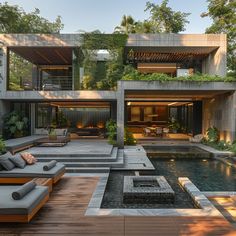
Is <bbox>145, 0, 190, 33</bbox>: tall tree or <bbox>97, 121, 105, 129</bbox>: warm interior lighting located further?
<bbox>145, 0, 190, 33</bbox>: tall tree

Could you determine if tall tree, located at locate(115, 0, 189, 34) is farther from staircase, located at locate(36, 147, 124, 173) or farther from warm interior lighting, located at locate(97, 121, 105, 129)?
staircase, located at locate(36, 147, 124, 173)

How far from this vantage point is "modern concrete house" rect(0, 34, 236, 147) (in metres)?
17.1

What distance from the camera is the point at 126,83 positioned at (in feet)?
55.1

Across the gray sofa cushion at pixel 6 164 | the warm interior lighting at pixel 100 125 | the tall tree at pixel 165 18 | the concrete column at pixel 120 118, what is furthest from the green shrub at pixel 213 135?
the tall tree at pixel 165 18

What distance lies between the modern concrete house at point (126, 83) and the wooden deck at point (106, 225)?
1093cm

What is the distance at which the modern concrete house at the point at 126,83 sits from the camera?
17094 millimetres

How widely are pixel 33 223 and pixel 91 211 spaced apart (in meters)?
1.25

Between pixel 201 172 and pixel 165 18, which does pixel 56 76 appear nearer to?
pixel 201 172

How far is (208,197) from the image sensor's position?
745 centimetres

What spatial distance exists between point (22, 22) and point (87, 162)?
86.3ft

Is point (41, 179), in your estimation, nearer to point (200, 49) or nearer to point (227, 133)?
point (227, 133)

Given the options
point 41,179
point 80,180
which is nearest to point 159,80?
point 80,180

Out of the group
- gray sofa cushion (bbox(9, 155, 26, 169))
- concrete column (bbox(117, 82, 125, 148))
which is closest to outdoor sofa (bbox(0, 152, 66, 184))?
gray sofa cushion (bbox(9, 155, 26, 169))

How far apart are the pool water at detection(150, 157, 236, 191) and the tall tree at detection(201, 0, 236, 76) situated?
15.1m
